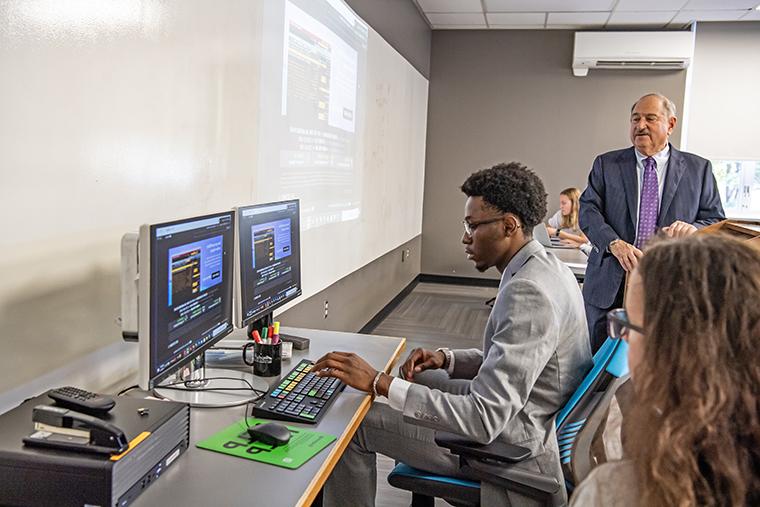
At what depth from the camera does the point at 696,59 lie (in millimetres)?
7227

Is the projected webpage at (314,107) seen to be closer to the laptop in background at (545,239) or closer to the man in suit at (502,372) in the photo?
the man in suit at (502,372)

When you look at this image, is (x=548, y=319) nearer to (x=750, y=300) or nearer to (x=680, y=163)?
(x=750, y=300)

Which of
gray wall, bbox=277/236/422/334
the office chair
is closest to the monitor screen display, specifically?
the office chair

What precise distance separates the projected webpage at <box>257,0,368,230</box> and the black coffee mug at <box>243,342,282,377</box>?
3.59 feet

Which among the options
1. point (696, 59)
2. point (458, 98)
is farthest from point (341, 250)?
point (696, 59)

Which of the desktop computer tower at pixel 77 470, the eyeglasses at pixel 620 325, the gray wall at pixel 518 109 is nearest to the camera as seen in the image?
the eyeglasses at pixel 620 325

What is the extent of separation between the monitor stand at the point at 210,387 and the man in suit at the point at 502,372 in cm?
22

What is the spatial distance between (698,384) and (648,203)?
2.80 metres

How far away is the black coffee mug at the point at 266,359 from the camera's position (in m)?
2.06

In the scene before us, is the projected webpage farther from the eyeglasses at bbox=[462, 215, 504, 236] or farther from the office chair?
the office chair

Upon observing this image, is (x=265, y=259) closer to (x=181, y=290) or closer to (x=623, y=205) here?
(x=181, y=290)

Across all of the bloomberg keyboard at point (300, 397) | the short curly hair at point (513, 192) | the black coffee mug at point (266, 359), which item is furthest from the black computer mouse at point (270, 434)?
the short curly hair at point (513, 192)

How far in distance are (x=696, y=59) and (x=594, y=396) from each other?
6559 millimetres

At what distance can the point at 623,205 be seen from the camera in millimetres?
3461
